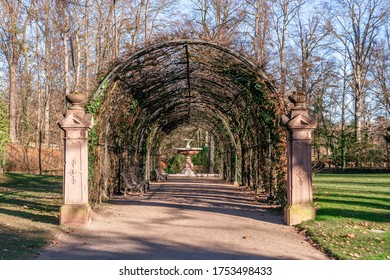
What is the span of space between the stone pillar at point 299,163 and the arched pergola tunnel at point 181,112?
0.02m

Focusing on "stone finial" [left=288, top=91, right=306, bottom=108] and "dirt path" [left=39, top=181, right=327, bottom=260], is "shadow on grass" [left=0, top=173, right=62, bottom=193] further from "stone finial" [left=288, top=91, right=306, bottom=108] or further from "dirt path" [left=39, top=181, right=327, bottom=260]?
"stone finial" [left=288, top=91, right=306, bottom=108]

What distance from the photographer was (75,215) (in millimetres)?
9680

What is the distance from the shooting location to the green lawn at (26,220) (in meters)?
7.21

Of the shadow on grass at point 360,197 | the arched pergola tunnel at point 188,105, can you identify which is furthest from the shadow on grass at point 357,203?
the arched pergola tunnel at point 188,105

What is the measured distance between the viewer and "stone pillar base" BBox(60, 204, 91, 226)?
9672 mm

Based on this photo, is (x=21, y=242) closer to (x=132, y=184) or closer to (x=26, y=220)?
(x=26, y=220)

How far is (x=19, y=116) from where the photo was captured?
129 ft

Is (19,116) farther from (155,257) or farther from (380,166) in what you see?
(155,257)

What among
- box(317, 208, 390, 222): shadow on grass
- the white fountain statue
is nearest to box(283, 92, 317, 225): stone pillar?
box(317, 208, 390, 222): shadow on grass

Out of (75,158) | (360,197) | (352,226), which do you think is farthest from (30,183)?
(352,226)

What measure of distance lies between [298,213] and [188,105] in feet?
43.7

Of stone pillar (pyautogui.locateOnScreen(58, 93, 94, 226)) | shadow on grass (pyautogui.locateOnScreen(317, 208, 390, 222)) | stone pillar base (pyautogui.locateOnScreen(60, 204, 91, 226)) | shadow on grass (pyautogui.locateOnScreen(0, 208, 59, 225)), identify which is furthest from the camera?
shadow on grass (pyautogui.locateOnScreen(317, 208, 390, 222))

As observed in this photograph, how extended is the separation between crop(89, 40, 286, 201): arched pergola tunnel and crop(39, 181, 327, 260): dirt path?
1383mm
